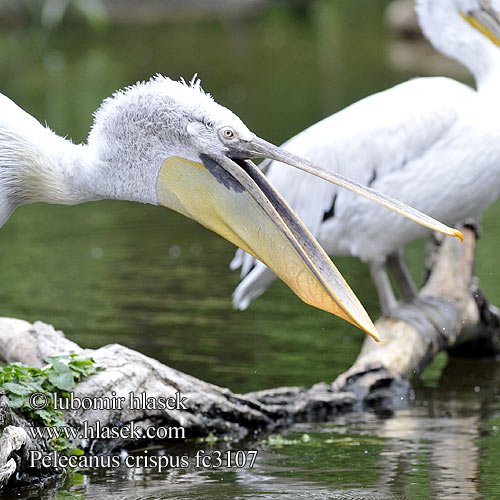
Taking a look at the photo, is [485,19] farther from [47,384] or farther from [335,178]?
[47,384]

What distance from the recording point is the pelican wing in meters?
5.31

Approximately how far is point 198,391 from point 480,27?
273cm

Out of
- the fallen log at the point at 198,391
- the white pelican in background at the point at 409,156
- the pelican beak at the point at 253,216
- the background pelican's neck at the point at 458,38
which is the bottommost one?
the fallen log at the point at 198,391

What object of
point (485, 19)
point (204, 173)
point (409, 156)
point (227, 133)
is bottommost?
point (204, 173)

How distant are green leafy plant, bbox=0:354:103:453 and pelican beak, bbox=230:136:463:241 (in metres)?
1.11

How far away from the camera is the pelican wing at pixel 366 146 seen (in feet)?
17.4

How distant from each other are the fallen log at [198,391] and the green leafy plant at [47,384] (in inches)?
1.9

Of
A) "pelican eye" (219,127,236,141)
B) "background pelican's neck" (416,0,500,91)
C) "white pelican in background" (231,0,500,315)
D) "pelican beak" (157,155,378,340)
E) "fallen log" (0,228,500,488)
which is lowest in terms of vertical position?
"fallen log" (0,228,500,488)

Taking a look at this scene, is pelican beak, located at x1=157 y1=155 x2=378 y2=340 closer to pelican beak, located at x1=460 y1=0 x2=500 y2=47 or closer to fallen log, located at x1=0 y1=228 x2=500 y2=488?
fallen log, located at x1=0 y1=228 x2=500 y2=488

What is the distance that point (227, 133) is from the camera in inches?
137

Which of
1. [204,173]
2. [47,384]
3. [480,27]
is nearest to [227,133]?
[204,173]

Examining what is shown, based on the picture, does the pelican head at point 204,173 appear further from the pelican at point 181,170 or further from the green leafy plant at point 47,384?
the green leafy plant at point 47,384

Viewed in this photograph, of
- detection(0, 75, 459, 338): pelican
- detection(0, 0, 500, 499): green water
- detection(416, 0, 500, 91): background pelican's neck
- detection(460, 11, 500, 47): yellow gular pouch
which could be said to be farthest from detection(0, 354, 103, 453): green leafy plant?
detection(460, 11, 500, 47): yellow gular pouch

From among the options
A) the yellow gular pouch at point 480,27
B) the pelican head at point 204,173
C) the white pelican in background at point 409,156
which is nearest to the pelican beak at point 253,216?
the pelican head at point 204,173
